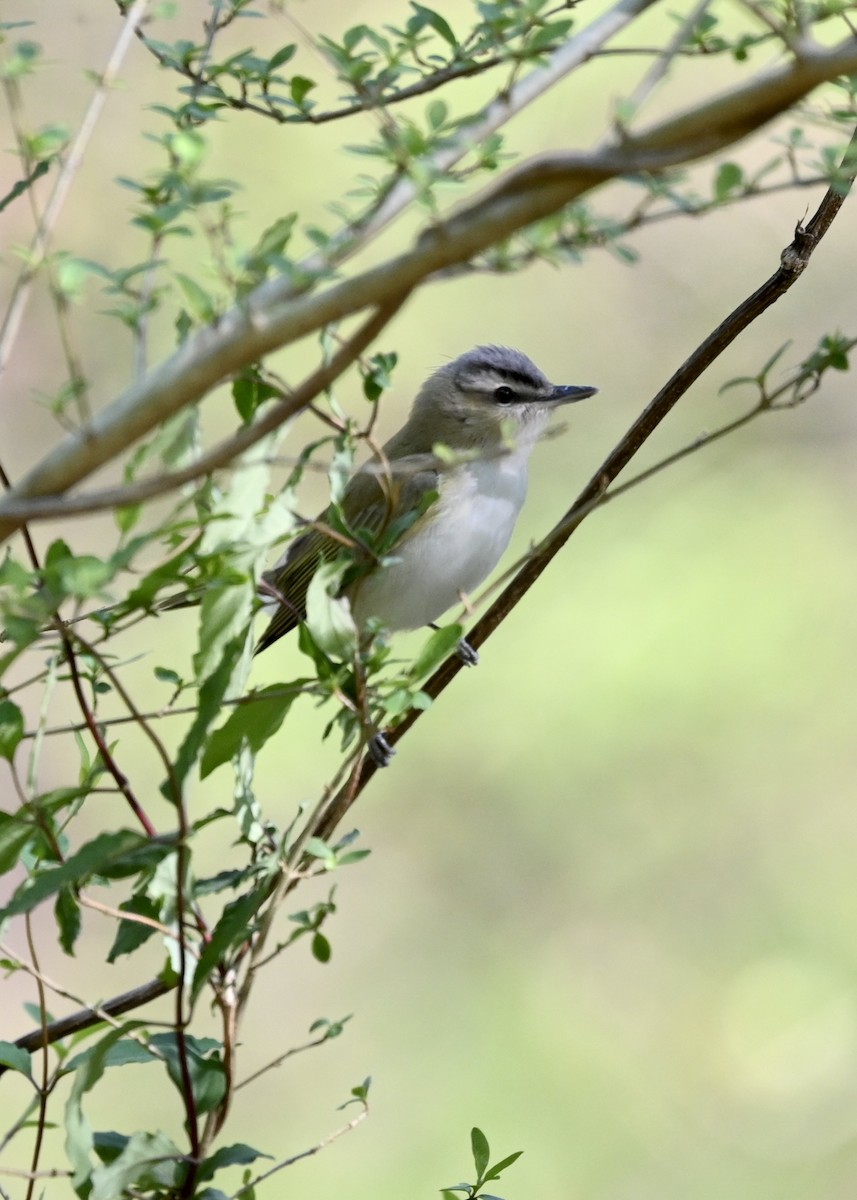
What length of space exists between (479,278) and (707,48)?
12.7ft

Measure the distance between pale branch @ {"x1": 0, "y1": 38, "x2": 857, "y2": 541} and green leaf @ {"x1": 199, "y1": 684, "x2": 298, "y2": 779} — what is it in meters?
0.33

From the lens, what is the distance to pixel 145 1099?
3777 millimetres

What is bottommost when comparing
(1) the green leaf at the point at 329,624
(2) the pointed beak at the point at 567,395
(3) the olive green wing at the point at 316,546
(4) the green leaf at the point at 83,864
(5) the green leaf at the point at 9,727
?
(4) the green leaf at the point at 83,864

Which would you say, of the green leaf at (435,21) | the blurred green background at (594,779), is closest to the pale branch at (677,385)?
the green leaf at (435,21)

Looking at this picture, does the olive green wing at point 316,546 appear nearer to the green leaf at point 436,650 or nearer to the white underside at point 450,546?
the white underside at point 450,546

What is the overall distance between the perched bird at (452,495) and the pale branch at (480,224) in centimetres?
136

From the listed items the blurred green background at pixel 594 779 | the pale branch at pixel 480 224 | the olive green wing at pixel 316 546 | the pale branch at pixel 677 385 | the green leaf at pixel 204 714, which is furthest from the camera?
the blurred green background at pixel 594 779

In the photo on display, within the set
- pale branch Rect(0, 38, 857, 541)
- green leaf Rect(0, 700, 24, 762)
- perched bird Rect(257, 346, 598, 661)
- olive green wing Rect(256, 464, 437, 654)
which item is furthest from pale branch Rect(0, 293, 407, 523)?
perched bird Rect(257, 346, 598, 661)

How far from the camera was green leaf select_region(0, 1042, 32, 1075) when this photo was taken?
1.13 meters

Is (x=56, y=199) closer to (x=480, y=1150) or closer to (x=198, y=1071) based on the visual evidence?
(x=198, y=1071)

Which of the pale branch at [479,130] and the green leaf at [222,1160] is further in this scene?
the green leaf at [222,1160]

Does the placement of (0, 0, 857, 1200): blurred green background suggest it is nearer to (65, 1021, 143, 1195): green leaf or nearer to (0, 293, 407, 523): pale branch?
(65, 1021, 143, 1195): green leaf

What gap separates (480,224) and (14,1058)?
78 cm

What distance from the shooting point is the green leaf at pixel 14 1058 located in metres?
1.13
